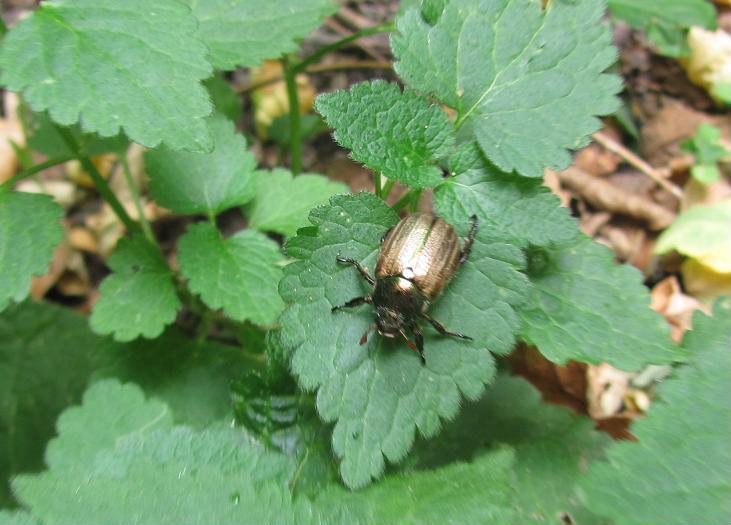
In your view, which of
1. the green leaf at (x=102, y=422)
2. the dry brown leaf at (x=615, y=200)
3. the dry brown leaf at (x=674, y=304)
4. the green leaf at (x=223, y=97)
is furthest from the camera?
the dry brown leaf at (x=615, y=200)

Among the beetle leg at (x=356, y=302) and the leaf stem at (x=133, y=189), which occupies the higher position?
the beetle leg at (x=356, y=302)

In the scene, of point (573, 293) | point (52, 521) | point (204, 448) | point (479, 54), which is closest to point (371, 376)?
point (204, 448)

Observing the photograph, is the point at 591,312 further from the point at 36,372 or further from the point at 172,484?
the point at 36,372

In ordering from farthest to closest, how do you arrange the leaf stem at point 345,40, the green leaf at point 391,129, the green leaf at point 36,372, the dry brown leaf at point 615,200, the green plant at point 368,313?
the dry brown leaf at point 615,200
the leaf stem at point 345,40
the green leaf at point 36,372
the green leaf at point 391,129
the green plant at point 368,313

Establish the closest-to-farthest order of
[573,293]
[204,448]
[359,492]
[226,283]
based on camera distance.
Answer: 1. [359,492]
2. [204,448]
3. [573,293]
4. [226,283]

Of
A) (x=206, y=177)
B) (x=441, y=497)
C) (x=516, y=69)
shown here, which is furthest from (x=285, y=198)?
(x=441, y=497)

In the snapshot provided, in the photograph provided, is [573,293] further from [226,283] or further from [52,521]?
[52,521]

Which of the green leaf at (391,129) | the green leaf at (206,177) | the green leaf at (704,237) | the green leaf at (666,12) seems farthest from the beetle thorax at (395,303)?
the green leaf at (666,12)

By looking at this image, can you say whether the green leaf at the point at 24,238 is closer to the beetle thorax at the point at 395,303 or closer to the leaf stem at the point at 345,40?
the beetle thorax at the point at 395,303
